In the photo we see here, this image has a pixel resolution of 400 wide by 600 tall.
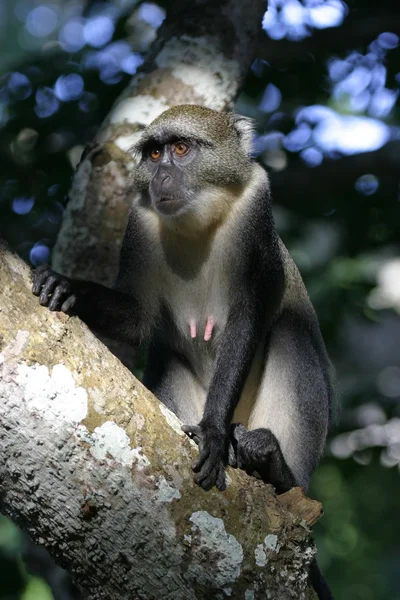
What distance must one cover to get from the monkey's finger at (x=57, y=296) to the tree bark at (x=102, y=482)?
0.07 m

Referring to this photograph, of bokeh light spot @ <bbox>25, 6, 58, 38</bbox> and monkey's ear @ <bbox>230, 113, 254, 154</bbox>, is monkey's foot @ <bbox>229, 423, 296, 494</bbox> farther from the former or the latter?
bokeh light spot @ <bbox>25, 6, 58, 38</bbox>

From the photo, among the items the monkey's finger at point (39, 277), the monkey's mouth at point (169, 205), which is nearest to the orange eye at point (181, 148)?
the monkey's mouth at point (169, 205)

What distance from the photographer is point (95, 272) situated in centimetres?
570

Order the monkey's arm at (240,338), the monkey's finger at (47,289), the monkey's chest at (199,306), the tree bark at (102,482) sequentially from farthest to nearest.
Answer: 1. the monkey's chest at (199,306)
2. the monkey's arm at (240,338)
3. the monkey's finger at (47,289)
4. the tree bark at (102,482)

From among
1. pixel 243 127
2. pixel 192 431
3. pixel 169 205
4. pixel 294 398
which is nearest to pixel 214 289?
pixel 169 205

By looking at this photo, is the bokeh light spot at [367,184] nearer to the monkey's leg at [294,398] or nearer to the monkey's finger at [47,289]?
the monkey's leg at [294,398]

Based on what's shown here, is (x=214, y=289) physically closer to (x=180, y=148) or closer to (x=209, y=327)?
→ (x=209, y=327)

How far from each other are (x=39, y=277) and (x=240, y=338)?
1.60 m

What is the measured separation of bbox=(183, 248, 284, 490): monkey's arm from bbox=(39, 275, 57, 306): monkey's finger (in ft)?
3.18

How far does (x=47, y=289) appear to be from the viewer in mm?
3350

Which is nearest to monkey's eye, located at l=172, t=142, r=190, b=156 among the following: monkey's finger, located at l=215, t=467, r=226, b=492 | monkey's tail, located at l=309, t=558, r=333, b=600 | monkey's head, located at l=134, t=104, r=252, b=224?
monkey's head, located at l=134, t=104, r=252, b=224

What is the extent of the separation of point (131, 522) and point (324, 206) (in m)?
4.83

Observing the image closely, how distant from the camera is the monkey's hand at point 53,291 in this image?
3273 mm

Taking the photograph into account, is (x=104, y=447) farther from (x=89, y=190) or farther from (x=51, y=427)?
(x=89, y=190)
